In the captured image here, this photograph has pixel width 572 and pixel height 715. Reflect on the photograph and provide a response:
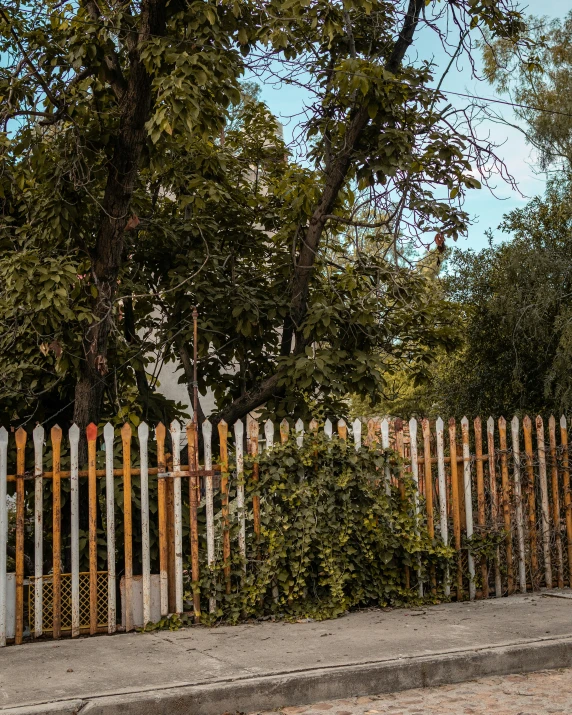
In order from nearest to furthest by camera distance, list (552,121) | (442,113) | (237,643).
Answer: (237,643), (442,113), (552,121)

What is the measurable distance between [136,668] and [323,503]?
236 cm

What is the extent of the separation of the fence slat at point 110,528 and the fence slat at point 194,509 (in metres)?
0.67

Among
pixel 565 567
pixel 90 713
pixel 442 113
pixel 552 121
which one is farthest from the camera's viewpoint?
pixel 552 121

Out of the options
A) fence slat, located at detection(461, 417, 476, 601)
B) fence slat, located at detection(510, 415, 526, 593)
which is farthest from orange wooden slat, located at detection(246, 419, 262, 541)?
fence slat, located at detection(510, 415, 526, 593)

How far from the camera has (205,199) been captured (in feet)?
34.3

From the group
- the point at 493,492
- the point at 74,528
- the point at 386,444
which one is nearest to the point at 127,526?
the point at 74,528

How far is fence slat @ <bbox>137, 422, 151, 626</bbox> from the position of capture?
6.84 meters

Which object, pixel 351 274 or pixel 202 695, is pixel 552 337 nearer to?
pixel 351 274

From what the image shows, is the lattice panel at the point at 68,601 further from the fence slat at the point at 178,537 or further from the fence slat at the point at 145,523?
the fence slat at the point at 178,537

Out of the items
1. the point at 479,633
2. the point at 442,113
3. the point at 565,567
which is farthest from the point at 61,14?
the point at 565,567

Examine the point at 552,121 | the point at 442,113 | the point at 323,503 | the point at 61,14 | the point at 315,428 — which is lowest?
the point at 323,503

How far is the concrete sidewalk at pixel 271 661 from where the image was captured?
16.2 feet

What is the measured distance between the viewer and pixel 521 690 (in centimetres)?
534

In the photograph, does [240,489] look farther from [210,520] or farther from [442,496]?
[442,496]
